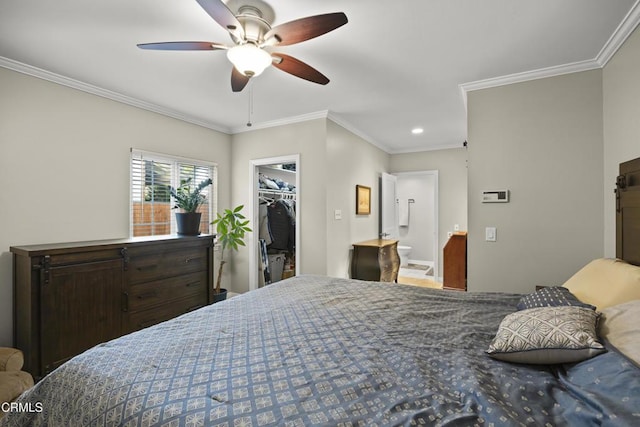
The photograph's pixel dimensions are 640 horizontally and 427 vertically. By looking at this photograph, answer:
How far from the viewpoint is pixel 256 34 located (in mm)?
1842

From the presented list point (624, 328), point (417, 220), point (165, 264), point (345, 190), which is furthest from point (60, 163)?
→ point (417, 220)

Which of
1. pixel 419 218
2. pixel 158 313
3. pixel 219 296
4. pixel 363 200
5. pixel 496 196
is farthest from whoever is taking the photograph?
pixel 419 218

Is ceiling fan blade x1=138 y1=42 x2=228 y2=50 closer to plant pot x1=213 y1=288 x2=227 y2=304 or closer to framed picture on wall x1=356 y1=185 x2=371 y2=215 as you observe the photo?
plant pot x1=213 y1=288 x2=227 y2=304

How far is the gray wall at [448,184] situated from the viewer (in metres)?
5.35

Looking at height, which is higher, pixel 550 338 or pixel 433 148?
pixel 433 148

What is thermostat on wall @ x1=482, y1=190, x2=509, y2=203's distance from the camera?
2.70 metres

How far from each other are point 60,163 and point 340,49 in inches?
105

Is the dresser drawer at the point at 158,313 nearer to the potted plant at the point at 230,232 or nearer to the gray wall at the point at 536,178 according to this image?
the potted plant at the point at 230,232

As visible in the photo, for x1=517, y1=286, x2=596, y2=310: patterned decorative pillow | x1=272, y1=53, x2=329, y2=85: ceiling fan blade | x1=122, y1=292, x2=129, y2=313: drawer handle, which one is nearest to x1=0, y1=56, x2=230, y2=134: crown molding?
x1=122, y1=292, x2=129, y2=313: drawer handle

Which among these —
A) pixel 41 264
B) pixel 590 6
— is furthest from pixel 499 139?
pixel 41 264

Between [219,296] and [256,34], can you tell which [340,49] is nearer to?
[256,34]

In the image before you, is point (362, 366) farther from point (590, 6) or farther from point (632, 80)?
point (632, 80)

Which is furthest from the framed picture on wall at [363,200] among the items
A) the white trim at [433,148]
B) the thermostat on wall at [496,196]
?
the thermostat on wall at [496,196]

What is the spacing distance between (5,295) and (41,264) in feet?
1.98
